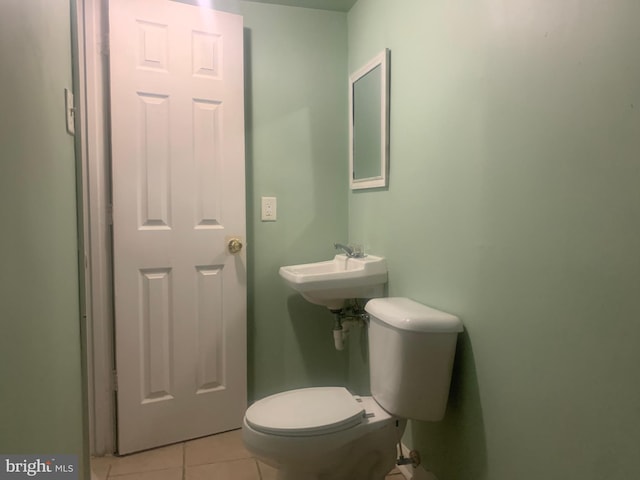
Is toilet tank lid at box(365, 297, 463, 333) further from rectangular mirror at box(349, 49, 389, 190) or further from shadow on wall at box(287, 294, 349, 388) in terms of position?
shadow on wall at box(287, 294, 349, 388)

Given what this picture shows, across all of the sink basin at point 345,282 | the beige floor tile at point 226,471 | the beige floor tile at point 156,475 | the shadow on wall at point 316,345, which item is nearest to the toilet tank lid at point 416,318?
the sink basin at point 345,282

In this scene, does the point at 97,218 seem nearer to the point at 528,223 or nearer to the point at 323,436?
the point at 323,436

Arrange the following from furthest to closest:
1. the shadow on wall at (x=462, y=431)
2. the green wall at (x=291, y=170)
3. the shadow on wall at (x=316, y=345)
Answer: the shadow on wall at (x=316, y=345)
the green wall at (x=291, y=170)
the shadow on wall at (x=462, y=431)

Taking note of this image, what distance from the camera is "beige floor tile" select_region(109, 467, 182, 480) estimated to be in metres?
1.74

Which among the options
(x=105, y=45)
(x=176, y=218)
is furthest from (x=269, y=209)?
(x=105, y=45)

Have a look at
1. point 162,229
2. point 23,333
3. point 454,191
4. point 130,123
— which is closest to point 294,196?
point 162,229

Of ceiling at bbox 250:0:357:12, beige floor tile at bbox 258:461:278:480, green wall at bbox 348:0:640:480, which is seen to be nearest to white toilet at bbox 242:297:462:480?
green wall at bbox 348:0:640:480

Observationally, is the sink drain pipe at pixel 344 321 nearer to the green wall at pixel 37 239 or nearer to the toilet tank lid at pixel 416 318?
the toilet tank lid at pixel 416 318

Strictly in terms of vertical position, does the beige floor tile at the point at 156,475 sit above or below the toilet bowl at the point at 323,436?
below

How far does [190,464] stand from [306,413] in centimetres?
77

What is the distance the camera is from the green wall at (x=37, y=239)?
77 cm

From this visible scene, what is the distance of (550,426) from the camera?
103 cm

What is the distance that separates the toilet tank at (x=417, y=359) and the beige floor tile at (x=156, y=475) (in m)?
0.97

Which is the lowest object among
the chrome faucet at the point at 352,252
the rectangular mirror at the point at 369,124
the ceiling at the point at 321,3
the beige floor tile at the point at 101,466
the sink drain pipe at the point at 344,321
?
the beige floor tile at the point at 101,466
